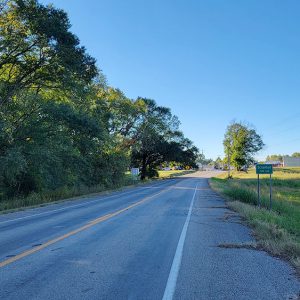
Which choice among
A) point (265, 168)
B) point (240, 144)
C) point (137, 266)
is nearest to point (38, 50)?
point (265, 168)

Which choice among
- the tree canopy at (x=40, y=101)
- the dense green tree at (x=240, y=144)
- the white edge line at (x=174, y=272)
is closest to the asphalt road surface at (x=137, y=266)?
the white edge line at (x=174, y=272)

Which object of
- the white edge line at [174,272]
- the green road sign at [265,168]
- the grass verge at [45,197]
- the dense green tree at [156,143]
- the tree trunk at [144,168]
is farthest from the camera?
the tree trunk at [144,168]

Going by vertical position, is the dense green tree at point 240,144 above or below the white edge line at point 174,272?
above

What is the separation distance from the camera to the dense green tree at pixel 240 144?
109062mm

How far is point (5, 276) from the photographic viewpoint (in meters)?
5.82

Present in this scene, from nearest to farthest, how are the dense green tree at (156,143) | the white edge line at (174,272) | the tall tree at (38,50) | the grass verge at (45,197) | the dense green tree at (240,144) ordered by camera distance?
the white edge line at (174,272)
the grass verge at (45,197)
the tall tree at (38,50)
the dense green tree at (156,143)
the dense green tree at (240,144)

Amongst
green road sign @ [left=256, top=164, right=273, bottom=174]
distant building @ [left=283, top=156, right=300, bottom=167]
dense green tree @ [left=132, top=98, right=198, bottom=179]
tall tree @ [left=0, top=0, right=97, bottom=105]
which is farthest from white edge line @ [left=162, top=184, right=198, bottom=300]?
distant building @ [left=283, top=156, right=300, bottom=167]

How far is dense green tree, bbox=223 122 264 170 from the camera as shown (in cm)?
10906

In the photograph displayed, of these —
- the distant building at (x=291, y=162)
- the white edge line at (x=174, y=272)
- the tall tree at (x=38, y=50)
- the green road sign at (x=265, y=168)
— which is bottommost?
the white edge line at (x=174, y=272)

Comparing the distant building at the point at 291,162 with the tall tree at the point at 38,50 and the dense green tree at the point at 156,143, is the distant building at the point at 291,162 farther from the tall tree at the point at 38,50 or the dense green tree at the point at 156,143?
the tall tree at the point at 38,50

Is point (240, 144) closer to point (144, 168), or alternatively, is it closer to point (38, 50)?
point (144, 168)

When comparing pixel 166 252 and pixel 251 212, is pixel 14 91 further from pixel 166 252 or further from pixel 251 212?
pixel 166 252

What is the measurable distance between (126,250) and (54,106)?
1812 cm

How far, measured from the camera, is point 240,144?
10794 centimetres
